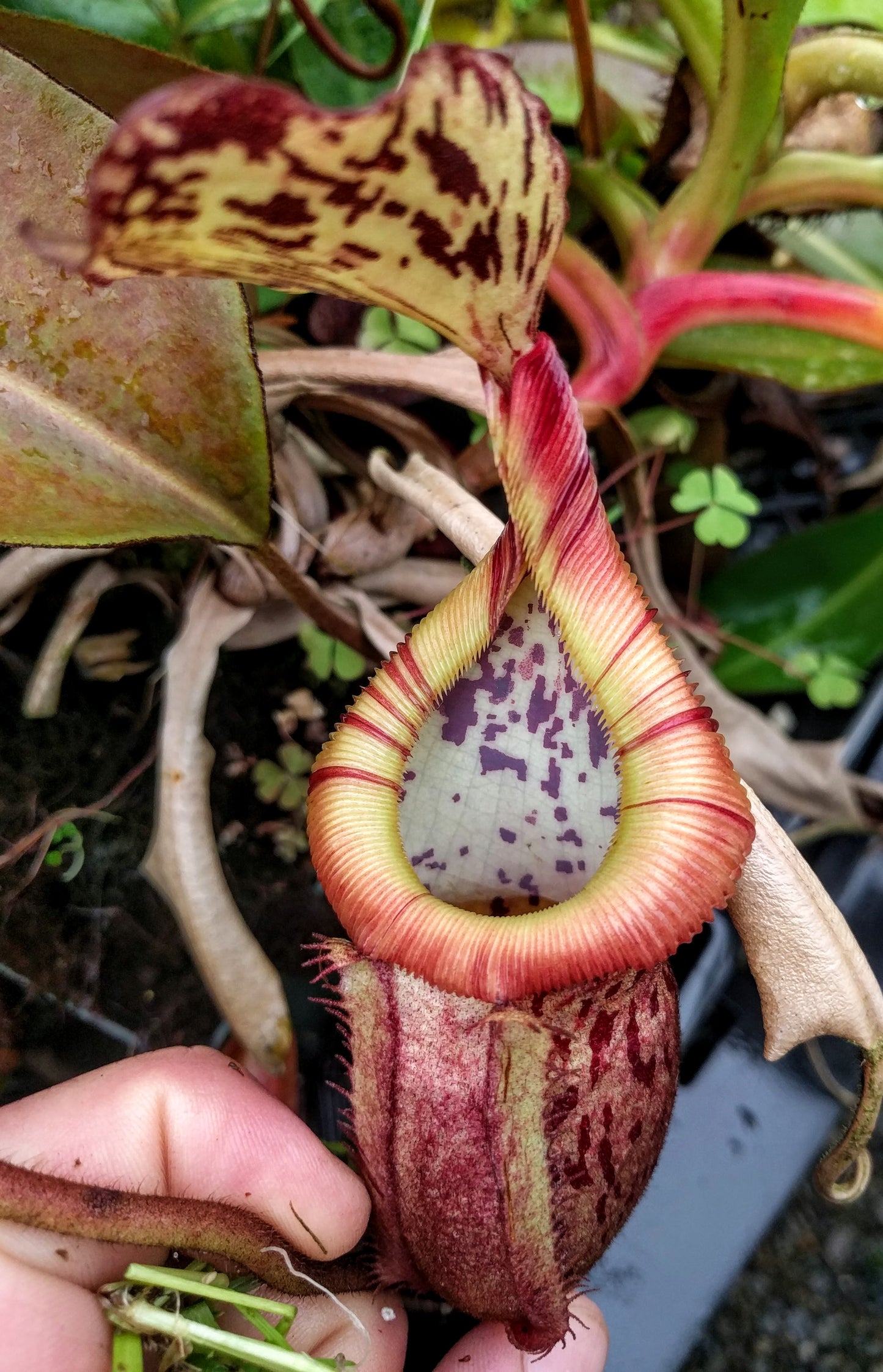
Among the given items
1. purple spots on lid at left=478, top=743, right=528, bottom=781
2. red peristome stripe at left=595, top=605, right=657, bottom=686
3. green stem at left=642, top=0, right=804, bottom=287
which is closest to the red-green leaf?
red peristome stripe at left=595, top=605, right=657, bottom=686

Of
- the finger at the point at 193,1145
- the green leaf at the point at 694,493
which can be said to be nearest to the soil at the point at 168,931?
the green leaf at the point at 694,493

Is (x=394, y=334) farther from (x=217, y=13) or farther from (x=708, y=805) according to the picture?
(x=708, y=805)

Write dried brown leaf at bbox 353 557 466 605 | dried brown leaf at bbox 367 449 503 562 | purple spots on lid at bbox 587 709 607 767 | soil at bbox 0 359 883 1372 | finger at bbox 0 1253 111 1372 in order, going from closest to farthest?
finger at bbox 0 1253 111 1372 → purple spots on lid at bbox 587 709 607 767 → dried brown leaf at bbox 367 449 503 562 → soil at bbox 0 359 883 1372 → dried brown leaf at bbox 353 557 466 605

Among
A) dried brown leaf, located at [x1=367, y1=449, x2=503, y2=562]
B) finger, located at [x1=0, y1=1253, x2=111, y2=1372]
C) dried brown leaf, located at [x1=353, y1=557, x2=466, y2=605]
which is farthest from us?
dried brown leaf, located at [x1=353, y1=557, x2=466, y2=605]

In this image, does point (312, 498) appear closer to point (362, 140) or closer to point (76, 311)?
point (76, 311)

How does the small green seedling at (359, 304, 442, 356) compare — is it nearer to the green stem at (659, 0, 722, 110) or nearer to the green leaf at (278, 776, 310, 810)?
the green stem at (659, 0, 722, 110)

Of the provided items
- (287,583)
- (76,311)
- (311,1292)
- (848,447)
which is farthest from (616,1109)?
(848,447)

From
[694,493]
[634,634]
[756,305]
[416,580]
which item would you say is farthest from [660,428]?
[634,634]
